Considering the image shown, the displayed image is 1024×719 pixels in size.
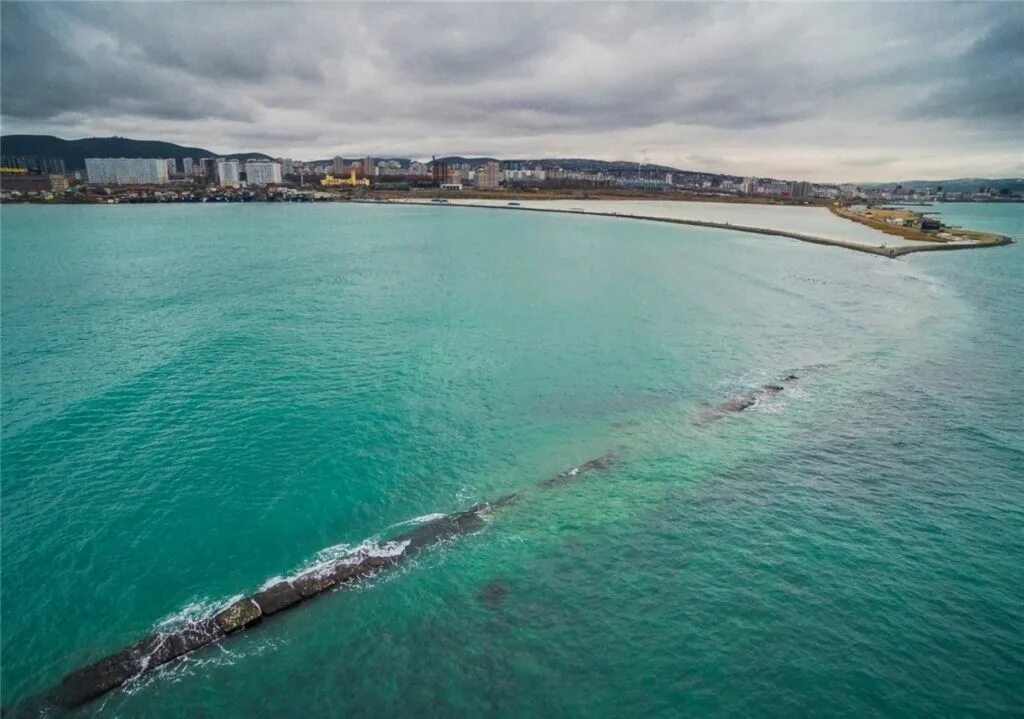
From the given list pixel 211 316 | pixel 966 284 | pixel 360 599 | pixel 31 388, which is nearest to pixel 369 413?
pixel 360 599

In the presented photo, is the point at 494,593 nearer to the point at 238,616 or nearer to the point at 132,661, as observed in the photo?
the point at 238,616

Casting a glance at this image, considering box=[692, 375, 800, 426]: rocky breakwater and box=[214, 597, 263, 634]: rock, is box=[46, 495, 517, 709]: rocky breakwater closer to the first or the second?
box=[214, 597, 263, 634]: rock

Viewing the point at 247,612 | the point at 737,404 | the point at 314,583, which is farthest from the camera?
the point at 737,404

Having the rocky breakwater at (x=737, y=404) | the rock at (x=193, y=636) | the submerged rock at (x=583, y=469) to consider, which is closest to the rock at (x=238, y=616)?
the rock at (x=193, y=636)

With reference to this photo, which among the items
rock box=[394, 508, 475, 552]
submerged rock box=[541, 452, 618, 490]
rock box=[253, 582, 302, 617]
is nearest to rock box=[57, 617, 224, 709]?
rock box=[253, 582, 302, 617]

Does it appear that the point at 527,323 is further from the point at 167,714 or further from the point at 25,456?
the point at 167,714

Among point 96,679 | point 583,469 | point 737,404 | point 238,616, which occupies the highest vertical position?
point 737,404

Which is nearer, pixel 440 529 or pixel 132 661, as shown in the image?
pixel 132 661

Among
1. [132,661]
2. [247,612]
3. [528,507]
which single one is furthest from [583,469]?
[132,661]

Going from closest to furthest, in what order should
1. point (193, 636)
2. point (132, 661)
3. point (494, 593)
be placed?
A: point (132, 661) < point (193, 636) < point (494, 593)
